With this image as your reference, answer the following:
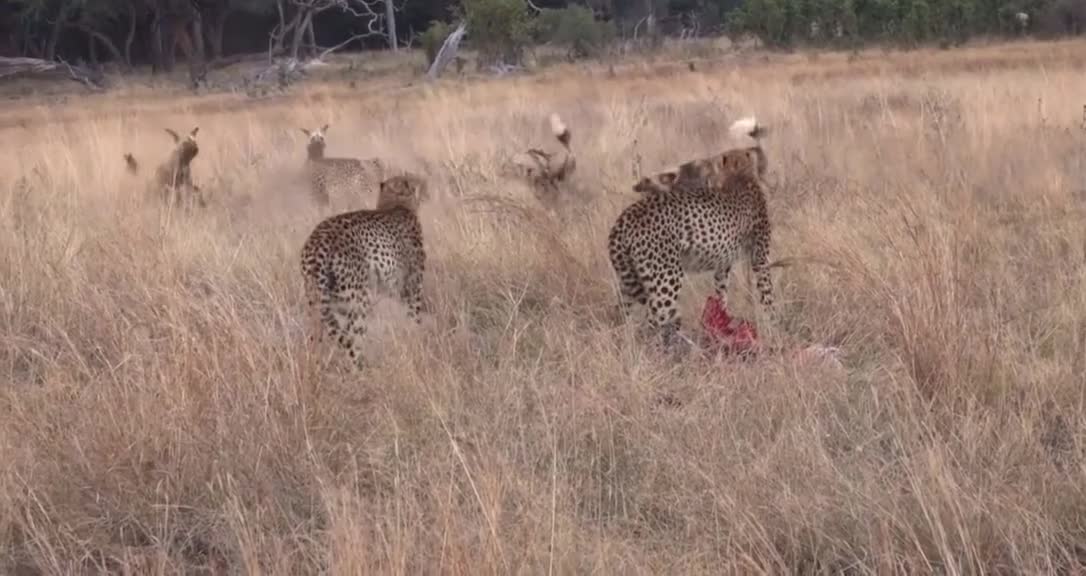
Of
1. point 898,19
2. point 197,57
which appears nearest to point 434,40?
point 197,57

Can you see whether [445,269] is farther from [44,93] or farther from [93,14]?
[93,14]

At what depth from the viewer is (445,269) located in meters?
6.00

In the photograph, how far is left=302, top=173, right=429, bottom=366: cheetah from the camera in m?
4.84

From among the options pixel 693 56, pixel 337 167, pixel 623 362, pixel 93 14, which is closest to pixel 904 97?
pixel 337 167

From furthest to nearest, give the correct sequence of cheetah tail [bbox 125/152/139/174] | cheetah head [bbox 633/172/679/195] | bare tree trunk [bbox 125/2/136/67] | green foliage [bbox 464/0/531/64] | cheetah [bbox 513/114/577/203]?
bare tree trunk [bbox 125/2/136/67] → green foliage [bbox 464/0/531/64] → cheetah tail [bbox 125/152/139/174] → cheetah [bbox 513/114/577/203] → cheetah head [bbox 633/172/679/195]

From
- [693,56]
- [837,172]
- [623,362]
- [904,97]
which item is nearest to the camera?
[623,362]

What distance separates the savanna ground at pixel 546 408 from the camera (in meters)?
2.81

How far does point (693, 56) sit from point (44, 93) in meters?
13.5

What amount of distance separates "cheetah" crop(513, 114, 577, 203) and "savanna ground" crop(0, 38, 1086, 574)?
0.67 metres

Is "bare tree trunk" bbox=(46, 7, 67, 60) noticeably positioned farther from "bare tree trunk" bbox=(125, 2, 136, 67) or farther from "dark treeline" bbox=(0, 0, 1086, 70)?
"bare tree trunk" bbox=(125, 2, 136, 67)

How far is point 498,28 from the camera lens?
23922 mm

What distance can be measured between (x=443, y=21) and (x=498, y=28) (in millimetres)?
8249

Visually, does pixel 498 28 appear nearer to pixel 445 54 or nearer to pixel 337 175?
pixel 445 54

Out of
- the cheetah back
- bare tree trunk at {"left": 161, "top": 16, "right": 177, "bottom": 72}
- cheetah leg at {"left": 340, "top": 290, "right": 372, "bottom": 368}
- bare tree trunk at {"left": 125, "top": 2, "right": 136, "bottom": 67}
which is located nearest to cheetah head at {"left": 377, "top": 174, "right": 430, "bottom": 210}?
the cheetah back
